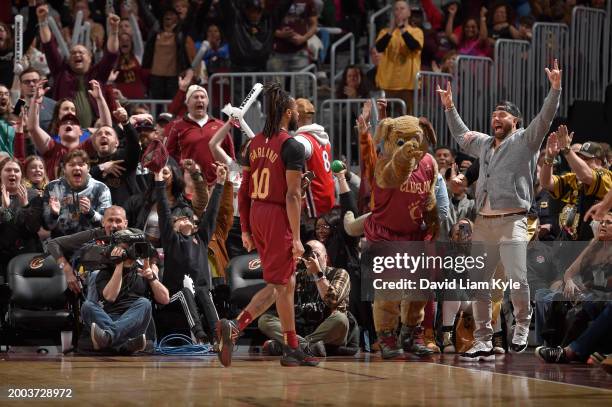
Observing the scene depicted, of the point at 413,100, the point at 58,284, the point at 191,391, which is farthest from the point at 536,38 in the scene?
the point at 191,391

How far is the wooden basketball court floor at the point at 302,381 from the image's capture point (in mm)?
7953

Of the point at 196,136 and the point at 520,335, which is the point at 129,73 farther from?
the point at 520,335

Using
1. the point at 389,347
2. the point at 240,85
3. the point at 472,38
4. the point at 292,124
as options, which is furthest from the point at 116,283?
the point at 472,38

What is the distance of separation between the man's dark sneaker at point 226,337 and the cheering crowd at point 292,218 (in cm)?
1

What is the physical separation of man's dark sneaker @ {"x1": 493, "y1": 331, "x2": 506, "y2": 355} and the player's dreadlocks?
9.94ft

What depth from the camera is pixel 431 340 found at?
11.5 metres

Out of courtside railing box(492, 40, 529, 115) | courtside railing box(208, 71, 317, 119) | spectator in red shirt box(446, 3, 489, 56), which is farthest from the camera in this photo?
spectator in red shirt box(446, 3, 489, 56)

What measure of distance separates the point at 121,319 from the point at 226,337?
1.62 metres

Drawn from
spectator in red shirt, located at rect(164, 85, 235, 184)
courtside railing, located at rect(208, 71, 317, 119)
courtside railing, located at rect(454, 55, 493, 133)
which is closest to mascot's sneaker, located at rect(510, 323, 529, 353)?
spectator in red shirt, located at rect(164, 85, 235, 184)

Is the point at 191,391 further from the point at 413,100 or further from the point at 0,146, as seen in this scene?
the point at 413,100

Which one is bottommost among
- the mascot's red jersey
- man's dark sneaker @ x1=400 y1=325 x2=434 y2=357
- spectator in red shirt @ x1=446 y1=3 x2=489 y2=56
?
man's dark sneaker @ x1=400 y1=325 x2=434 y2=357

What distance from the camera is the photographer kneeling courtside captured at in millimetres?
10922

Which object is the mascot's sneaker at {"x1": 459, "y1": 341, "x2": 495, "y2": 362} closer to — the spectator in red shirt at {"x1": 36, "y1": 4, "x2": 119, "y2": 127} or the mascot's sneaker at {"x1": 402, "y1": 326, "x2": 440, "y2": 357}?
the mascot's sneaker at {"x1": 402, "y1": 326, "x2": 440, "y2": 357}

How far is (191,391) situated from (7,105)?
628 centimetres
